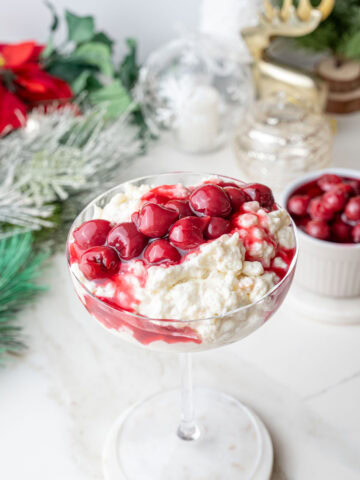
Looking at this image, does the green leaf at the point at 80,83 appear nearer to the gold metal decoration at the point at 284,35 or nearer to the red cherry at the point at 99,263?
the gold metal decoration at the point at 284,35

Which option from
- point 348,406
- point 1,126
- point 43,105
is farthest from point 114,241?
point 43,105

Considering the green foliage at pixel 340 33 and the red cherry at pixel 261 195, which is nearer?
the red cherry at pixel 261 195

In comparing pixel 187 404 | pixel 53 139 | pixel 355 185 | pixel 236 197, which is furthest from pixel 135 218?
pixel 53 139

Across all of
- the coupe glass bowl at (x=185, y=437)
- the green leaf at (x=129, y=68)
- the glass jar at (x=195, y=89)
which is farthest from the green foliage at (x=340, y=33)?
the coupe glass bowl at (x=185, y=437)

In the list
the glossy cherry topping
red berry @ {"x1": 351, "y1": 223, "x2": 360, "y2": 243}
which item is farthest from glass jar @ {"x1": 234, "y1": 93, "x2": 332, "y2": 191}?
red berry @ {"x1": 351, "y1": 223, "x2": 360, "y2": 243}

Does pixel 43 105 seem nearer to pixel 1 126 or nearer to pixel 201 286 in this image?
pixel 1 126
